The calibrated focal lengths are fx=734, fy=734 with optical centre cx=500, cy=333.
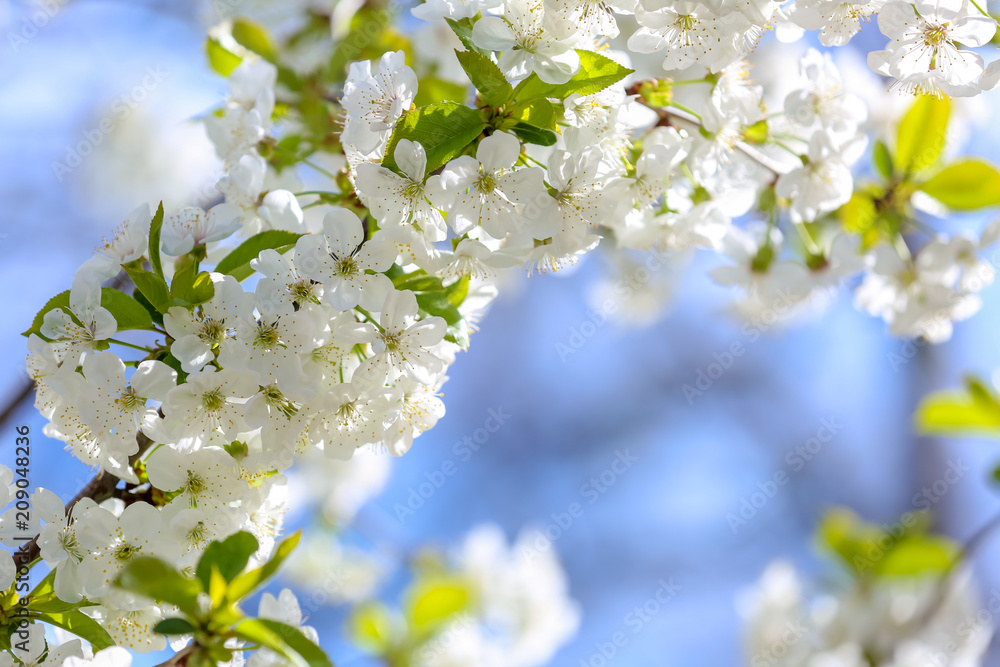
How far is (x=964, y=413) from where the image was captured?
1782 mm

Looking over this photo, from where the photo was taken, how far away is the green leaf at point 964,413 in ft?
5.60

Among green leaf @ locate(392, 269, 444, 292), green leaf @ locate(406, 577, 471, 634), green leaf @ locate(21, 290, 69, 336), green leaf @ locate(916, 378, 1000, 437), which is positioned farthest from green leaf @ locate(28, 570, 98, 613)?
green leaf @ locate(916, 378, 1000, 437)

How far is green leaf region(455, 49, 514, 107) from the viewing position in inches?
36.6

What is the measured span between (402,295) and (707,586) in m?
4.99

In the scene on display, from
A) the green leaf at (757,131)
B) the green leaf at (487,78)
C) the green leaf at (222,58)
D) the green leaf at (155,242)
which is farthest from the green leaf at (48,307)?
the green leaf at (757,131)

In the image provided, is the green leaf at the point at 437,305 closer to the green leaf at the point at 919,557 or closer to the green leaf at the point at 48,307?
the green leaf at the point at 48,307

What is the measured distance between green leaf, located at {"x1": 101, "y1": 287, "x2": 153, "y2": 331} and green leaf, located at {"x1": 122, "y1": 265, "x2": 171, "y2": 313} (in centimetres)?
3

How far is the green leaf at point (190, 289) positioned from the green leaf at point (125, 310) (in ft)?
0.17

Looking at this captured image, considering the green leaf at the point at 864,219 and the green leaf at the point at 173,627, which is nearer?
the green leaf at the point at 173,627

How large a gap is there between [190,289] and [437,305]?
32 cm

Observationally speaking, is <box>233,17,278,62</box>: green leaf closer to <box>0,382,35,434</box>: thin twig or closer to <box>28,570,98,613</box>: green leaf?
<box>0,382,35,434</box>: thin twig

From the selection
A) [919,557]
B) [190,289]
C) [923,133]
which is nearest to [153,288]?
[190,289]

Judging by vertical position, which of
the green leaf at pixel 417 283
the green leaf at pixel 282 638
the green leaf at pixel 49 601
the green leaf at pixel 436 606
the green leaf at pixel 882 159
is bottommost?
the green leaf at pixel 436 606

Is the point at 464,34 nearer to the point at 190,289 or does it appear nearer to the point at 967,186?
the point at 190,289
